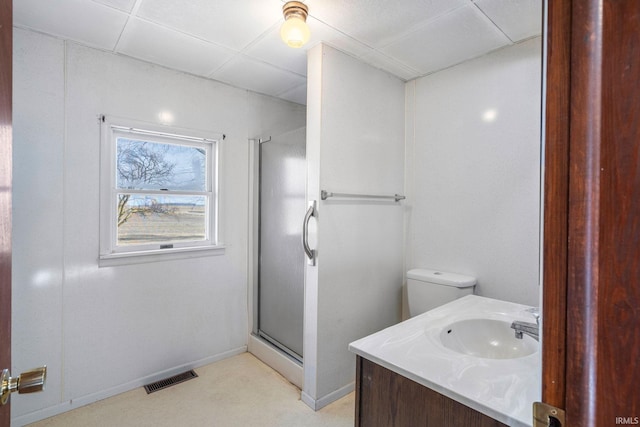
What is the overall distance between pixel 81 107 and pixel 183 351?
1.85 meters

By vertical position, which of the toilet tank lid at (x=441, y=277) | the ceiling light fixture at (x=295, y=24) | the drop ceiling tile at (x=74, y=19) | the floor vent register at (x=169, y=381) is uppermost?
the drop ceiling tile at (x=74, y=19)

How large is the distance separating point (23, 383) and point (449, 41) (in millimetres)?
2393

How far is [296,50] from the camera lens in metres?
2.06

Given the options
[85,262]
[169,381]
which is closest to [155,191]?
[85,262]

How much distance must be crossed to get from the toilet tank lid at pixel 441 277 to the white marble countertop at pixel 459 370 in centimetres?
74

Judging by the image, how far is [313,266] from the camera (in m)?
2.00

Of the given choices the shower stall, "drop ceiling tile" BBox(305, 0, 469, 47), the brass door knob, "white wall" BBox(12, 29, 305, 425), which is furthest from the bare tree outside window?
the brass door knob

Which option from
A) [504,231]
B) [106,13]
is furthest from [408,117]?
[106,13]

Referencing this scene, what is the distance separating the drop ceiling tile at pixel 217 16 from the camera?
1.57m

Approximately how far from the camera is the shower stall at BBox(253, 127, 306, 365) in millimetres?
2320

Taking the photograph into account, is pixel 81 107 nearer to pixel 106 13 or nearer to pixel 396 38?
pixel 106 13

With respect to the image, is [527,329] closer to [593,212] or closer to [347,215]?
[593,212]

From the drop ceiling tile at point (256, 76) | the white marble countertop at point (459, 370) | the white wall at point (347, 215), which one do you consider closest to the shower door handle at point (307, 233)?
the white wall at point (347, 215)

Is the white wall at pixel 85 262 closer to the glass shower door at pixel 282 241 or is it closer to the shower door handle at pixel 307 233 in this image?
the glass shower door at pixel 282 241
